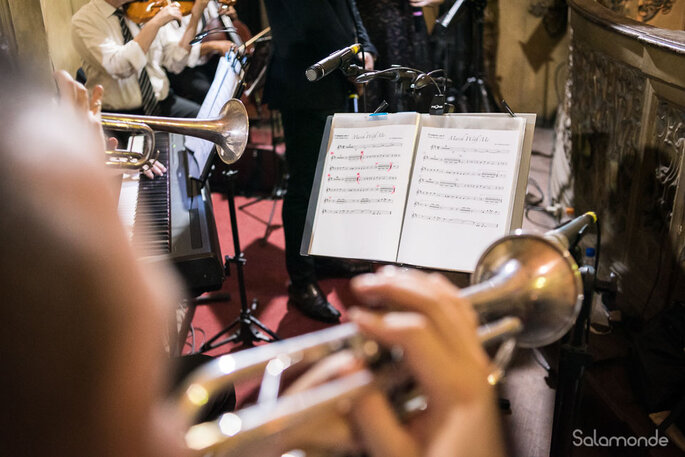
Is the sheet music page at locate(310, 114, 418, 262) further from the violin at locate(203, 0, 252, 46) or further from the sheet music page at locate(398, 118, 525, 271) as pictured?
the violin at locate(203, 0, 252, 46)

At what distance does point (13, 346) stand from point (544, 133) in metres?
6.10

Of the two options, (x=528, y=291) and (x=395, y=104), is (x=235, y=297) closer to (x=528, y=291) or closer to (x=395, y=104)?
(x=395, y=104)

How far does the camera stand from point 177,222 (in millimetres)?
2000

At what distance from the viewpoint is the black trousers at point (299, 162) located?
273 centimetres

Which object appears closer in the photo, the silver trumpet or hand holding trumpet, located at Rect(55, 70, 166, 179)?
the silver trumpet

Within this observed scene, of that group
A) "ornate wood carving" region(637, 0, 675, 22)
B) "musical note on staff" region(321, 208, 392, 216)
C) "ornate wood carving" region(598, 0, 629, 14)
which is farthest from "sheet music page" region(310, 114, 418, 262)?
"ornate wood carving" region(637, 0, 675, 22)

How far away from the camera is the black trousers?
2734 millimetres

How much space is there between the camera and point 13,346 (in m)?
0.65

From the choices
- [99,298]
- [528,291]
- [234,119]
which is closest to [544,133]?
[234,119]

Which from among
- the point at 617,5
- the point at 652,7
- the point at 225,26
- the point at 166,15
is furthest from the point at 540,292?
the point at 652,7

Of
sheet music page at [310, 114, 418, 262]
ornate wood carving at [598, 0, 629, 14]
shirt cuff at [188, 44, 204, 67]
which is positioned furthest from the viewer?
ornate wood carving at [598, 0, 629, 14]

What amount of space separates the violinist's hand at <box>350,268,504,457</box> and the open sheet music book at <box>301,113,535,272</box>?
102 cm

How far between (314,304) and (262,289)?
55 centimetres

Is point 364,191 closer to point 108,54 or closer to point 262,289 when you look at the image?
point 108,54
